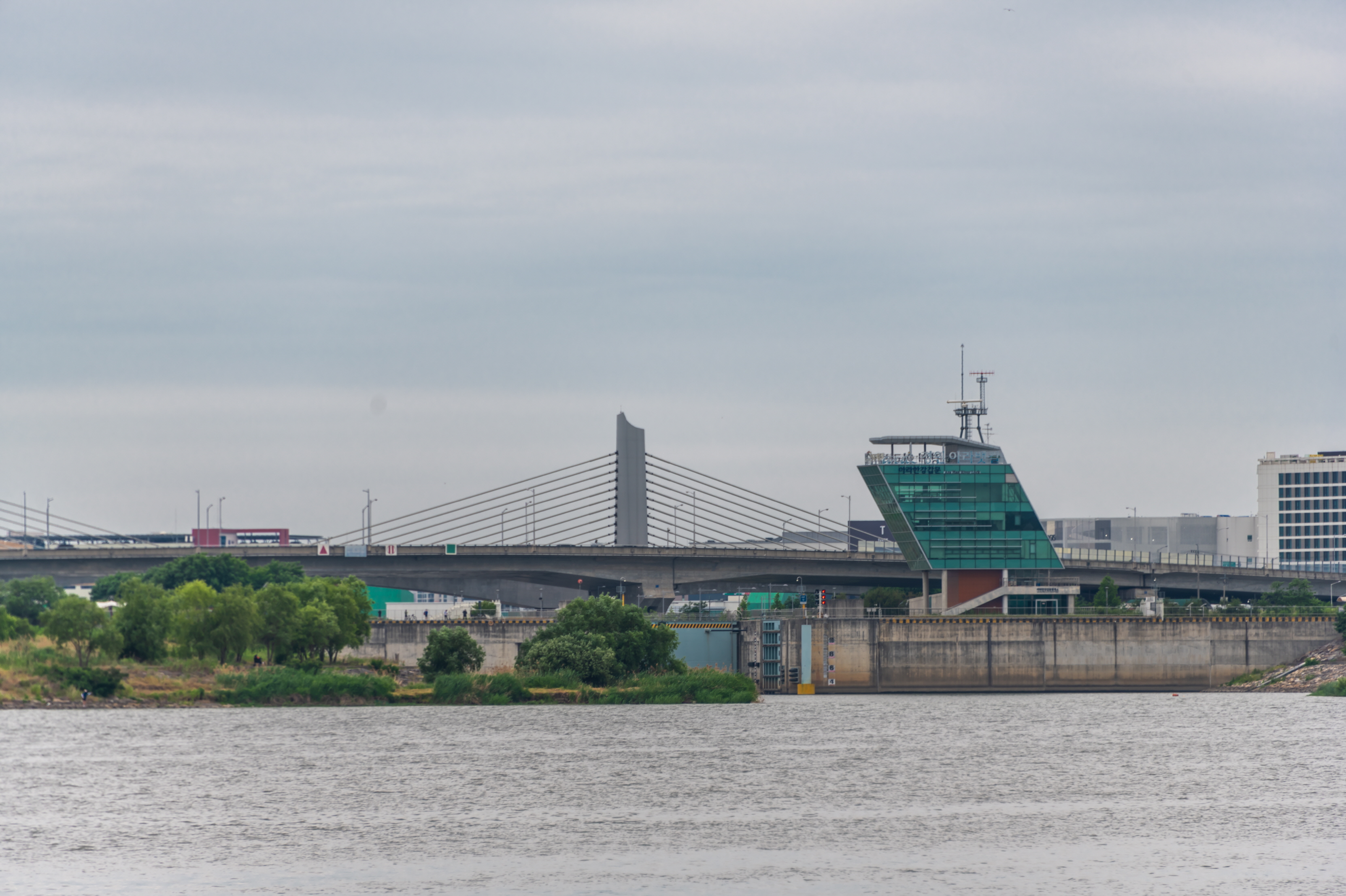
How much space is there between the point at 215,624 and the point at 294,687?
10.2 m

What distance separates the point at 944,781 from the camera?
73.9 m

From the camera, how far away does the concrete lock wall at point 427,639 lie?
503ft

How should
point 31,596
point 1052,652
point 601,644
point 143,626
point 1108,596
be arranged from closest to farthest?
point 143,626 < point 601,644 < point 1052,652 < point 31,596 < point 1108,596

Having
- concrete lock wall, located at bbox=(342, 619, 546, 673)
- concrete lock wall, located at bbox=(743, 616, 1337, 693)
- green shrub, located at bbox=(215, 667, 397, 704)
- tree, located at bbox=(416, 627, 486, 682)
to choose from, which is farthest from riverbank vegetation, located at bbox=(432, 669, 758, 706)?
concrete lock wall, located at bbox=(743, 616, 1337, 693)

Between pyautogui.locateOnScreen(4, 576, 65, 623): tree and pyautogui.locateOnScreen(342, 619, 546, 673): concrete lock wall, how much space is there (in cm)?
3726

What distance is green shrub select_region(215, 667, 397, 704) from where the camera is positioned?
386ft

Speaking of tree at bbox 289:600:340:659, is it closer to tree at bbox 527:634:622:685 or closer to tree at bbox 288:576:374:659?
tree at bbox 288:576:374:659

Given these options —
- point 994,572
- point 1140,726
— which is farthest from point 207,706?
point 994,572

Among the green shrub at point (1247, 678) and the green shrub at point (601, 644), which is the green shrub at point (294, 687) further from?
the green shrub at point (1247, 678)

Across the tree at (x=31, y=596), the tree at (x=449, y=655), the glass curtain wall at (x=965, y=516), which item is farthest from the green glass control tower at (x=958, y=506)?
the tree at (x=31, y=596)

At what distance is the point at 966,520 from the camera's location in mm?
163250

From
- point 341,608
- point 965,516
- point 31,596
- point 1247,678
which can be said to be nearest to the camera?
point 341,608

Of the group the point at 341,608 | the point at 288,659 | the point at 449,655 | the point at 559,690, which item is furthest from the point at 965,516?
the point at 288,659

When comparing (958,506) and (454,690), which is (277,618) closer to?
(454,690)
